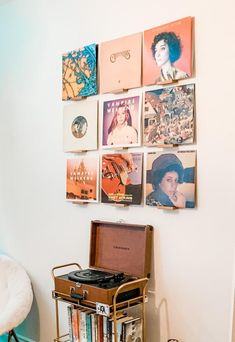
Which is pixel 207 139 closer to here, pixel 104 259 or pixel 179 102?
pixel 179 102

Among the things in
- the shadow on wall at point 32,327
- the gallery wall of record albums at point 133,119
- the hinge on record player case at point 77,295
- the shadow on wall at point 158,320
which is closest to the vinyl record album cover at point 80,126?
the gallery wall of record albums at point 133,119

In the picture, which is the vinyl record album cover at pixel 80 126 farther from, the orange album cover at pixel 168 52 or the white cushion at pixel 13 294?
the white cushion at pixel 13 294

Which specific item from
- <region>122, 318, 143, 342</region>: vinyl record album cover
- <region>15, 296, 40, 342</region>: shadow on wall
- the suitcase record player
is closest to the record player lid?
the suitcase record player

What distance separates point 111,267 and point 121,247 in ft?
0.47

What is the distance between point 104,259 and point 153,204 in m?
0.50

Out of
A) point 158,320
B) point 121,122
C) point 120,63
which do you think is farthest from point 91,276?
point 120,63

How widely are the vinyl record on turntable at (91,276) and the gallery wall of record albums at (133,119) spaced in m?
0.43

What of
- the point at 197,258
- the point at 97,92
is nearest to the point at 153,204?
the point at 197,258

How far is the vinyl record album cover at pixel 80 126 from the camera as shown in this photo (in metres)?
2.69

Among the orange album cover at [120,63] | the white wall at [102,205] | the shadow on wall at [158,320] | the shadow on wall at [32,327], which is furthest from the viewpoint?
the shadow on wall at [32,327]

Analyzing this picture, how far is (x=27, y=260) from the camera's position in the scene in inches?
124

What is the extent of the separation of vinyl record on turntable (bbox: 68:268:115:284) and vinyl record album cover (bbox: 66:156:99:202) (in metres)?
0.48

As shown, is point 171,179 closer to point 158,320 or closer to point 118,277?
point 118,277

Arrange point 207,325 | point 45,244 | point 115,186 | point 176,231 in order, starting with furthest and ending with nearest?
point 45,244, point 115,186, point 176,231, point 207,325
